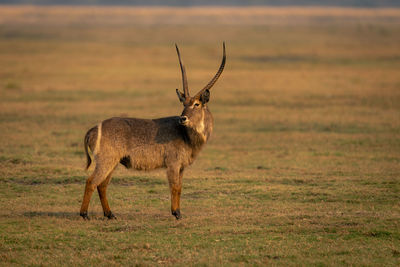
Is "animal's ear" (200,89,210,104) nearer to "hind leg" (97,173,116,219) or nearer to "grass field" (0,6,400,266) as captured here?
"grass field" (0,6,400,266)

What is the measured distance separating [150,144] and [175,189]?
778 mm

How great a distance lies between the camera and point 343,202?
11227 millimetres

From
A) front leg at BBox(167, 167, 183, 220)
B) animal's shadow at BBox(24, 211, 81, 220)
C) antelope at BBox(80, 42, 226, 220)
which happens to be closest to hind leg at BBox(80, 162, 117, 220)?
antelope at BBox(80, 42, 226, 220)

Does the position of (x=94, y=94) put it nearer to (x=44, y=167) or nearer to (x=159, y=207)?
(x=44, y=167)

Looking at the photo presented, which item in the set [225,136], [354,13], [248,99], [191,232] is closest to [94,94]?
[248,99]

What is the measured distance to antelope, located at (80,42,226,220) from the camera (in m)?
9.85

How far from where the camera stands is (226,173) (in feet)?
45.4

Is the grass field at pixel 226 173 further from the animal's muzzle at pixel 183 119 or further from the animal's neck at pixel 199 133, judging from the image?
the animal's muzzle at pixel 183 119

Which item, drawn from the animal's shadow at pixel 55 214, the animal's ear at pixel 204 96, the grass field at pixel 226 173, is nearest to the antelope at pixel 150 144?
the animal's ear at pixel 204 96

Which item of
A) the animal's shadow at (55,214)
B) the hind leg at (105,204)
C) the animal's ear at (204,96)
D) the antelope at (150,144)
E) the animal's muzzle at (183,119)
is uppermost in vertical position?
the animal's ear at (204,96)

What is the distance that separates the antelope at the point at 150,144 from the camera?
985 cm

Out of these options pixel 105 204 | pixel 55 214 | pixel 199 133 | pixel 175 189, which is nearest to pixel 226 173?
pixel 199 133

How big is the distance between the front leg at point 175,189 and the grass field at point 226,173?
0.20 metres

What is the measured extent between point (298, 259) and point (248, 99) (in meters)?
18.5
